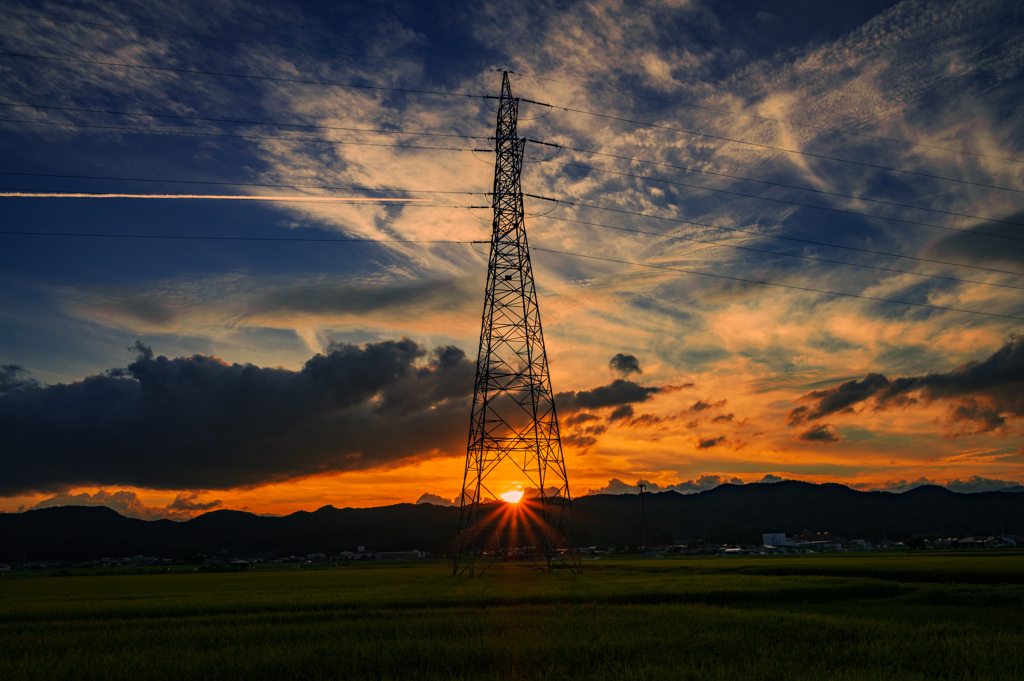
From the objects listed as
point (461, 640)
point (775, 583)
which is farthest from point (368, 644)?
point (775, 583)

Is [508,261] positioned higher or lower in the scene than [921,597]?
higher

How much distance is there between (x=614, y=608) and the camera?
30.6 m

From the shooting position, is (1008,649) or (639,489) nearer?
(1008,649)

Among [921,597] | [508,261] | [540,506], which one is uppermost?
[508,261]

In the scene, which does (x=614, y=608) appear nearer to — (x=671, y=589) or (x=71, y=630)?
(x=671, y=589)

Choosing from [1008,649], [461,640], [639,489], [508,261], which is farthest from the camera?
[639,489]

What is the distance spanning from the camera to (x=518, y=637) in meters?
22.1

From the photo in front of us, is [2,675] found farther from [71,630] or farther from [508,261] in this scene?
[508,261]

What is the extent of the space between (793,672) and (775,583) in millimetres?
28047

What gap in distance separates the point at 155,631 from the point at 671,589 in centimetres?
3103

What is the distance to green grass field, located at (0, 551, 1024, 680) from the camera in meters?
18.7

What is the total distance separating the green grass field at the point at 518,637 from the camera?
18719 millimetres

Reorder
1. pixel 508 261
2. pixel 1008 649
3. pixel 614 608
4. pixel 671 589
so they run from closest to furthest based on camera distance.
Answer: pixel 1008 649 → pixel 614 608 → pixel 671 589 → pixel 508 261

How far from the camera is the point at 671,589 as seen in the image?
38.9 metres
